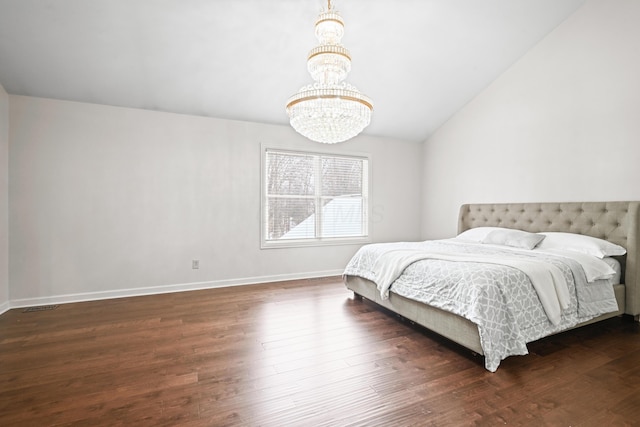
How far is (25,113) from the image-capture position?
11.3 feet

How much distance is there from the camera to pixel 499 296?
212 centimetres

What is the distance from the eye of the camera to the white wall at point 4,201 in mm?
3253

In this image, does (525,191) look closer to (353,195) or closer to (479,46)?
(479,46)

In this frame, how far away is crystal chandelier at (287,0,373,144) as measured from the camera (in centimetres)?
220

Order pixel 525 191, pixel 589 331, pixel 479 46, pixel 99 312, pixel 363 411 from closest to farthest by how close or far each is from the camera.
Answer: pixel 363 411
pixel 589 331
pixel 99 312
pixel 479 46
pixel 525 191

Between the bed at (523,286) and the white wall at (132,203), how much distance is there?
181 cm

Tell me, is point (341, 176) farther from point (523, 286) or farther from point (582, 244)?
point (523, 286)

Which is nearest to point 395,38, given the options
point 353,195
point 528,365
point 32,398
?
point 353,195

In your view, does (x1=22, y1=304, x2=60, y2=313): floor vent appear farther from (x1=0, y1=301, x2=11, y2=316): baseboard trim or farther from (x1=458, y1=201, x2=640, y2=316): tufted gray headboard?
(x1=458, y1=201, x2=640, y2=316): tufted gray headboard

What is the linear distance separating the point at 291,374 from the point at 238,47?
124 inches

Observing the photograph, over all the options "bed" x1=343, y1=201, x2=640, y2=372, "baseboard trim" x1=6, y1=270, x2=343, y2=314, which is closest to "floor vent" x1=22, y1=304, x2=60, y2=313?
"baseboard trim" x1=6, y1=270, x2=343, y2=314

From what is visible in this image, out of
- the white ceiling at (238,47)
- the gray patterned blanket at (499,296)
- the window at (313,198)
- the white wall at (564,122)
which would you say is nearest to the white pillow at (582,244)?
the gray patterned blanket at (499,296)

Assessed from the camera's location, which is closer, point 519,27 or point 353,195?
point 519,27

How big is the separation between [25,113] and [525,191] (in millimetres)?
5978
